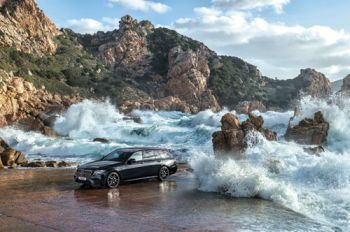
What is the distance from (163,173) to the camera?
19109mm

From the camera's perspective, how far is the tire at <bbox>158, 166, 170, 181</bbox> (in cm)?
1895

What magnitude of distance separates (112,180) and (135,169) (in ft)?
4.27

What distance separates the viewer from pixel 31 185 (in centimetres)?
1733

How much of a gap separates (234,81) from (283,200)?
110546 mm

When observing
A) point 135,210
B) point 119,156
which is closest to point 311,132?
point 119,156

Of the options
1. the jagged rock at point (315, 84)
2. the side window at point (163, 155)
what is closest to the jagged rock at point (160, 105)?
the jagged rock at point (315, 84)

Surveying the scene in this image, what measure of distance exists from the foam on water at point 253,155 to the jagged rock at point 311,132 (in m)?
1.06

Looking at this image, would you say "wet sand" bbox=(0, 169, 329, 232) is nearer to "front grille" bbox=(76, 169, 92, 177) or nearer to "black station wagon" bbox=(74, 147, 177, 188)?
"black station wagon" bbox=(74, 147, 177, 188)

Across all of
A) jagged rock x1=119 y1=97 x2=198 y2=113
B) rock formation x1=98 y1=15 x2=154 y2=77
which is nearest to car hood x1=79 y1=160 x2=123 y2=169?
jagged rock x1=119 y1=97 x2=198 y2=113

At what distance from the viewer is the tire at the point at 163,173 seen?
19.0 meters

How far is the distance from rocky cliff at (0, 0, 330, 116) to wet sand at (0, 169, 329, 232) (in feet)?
190

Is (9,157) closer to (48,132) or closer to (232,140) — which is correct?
(232,140)

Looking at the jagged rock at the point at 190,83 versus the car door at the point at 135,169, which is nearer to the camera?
the car door at the point at 135,169

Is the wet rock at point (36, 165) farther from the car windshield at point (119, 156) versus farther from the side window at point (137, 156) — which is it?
the side window at point (137, 156)
